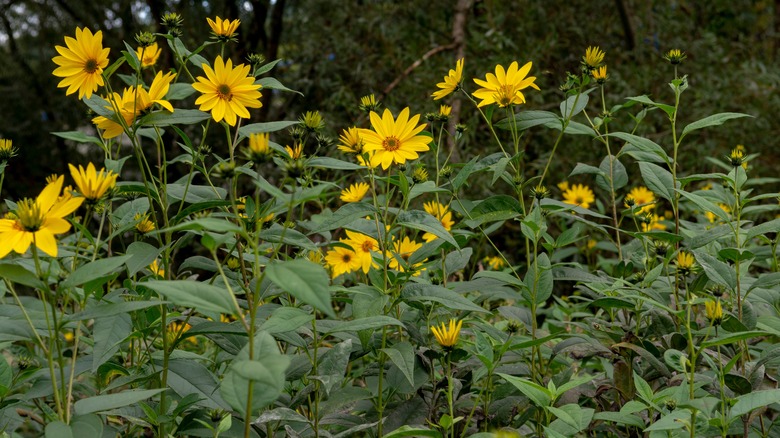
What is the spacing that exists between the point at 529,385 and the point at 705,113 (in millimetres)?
2292

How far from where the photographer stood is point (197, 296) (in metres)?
0.69

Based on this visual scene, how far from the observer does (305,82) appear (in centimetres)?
324

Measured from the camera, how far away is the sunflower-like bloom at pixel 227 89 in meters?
0.95

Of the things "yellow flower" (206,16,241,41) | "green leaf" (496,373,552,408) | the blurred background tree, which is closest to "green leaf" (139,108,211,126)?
"yellow flower" (206,16,241,41)

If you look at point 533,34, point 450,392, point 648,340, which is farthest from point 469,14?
point 450,392

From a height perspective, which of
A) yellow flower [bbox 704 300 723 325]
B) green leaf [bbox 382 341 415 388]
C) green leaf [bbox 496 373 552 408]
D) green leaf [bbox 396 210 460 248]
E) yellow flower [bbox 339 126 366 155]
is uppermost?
yellow flower [bbox 339 126 366 155]

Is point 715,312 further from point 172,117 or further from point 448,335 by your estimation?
point 172,117

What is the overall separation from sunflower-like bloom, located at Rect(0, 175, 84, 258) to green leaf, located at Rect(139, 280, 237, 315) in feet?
0.37

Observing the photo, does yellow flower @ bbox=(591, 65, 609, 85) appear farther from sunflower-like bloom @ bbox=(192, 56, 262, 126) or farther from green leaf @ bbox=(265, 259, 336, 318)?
green leaf @ bbox=(265, 259, 336, 318)

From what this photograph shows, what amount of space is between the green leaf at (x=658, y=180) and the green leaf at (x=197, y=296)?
2.35ft

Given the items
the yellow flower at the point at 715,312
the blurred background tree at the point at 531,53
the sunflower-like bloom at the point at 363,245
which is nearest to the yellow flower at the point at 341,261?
the sunflower-like bloom at the point at 363,245

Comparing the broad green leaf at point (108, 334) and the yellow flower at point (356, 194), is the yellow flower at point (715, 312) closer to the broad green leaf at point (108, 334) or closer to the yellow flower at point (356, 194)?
the yellow flower at point (356, 194)

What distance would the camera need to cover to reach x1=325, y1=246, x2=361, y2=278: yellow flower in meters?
1.31

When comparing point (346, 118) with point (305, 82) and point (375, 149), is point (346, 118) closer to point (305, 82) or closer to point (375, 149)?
point (305, 82)
